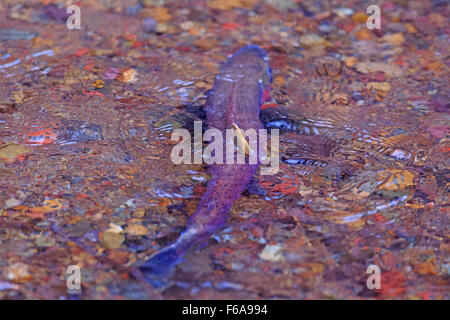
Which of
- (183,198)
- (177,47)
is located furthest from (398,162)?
(177,47)

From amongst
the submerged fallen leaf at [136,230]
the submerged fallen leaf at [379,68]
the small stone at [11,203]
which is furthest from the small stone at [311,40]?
the small stone at [11,203]

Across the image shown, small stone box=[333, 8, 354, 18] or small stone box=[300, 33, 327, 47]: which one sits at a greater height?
small stone box=[333, 8, 354, 18]

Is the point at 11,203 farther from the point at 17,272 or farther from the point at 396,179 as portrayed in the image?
the point at 396,179

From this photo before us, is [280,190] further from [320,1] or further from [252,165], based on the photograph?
[320,1]

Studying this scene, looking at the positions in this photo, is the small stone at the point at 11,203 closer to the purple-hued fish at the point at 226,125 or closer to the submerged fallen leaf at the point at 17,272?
the submerged fallen leaf at the point at 17,272

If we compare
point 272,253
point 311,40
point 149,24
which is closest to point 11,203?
point 272,253

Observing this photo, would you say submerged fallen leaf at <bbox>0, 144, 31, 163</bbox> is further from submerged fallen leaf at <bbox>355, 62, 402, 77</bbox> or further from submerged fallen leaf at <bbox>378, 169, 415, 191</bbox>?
submerged fallen leaf at <bbox>355, 62, 402, 77</bbox>

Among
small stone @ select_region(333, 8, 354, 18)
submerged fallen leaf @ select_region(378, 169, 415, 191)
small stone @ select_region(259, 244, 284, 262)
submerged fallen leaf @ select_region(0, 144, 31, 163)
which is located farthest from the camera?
small stone @ select_region(333, 8, 354, 18)

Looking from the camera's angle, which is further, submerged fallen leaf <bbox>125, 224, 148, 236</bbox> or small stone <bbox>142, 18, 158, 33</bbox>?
small stone <bbox>142, 18, 158, 33</bbox>

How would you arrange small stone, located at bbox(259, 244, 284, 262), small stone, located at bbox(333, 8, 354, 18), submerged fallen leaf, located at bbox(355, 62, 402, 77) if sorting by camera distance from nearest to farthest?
small stone, located at bbox(259, 244, 284, 262) < submerged fallen leaf, located at bbox(355, 62, 402, 77) < small stone, located at bbox(333, 8, 354, 18)

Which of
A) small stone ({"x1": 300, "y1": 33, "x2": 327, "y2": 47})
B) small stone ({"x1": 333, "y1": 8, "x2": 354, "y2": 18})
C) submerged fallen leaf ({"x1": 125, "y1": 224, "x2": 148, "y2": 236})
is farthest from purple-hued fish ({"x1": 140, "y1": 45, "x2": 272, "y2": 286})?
small stone ({"x1": 333, "y1": 8, "x2": 354, "y2": 18})
